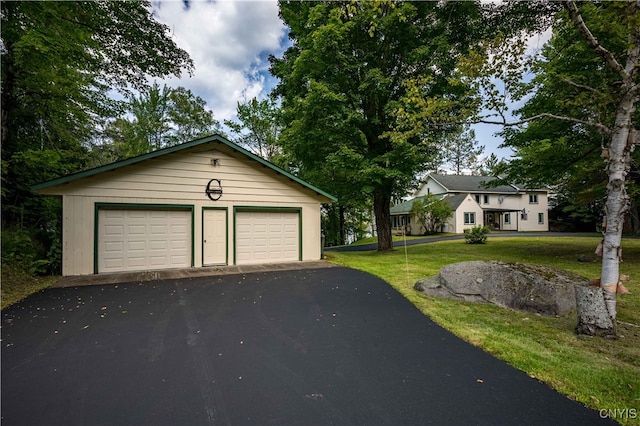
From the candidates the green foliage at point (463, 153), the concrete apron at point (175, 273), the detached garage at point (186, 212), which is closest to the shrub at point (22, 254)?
the detached garage at point (186, 212)

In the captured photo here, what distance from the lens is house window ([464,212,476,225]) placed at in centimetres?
2861

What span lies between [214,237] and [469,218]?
86.8 ft

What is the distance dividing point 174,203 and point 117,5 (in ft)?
19.7

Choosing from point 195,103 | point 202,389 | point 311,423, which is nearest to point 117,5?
point 202,389

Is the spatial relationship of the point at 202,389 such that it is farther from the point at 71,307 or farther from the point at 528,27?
the point at 528,27

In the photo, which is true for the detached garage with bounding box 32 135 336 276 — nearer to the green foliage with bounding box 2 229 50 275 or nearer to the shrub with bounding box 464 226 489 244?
the green foliage with bounding box 2 229 50 275

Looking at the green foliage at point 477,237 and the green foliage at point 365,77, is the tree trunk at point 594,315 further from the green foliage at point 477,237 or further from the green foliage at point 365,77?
the green foliage at point 477,237

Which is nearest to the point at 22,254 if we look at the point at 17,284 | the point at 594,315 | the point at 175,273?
the point at 17,284

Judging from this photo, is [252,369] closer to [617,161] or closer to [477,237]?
[617,161]

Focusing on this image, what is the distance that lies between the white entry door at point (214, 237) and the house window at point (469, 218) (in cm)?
2572

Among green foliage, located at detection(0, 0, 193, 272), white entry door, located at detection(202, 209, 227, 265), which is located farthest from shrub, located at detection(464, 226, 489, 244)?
green foliage, located at detection(0, 0, 193, 272)

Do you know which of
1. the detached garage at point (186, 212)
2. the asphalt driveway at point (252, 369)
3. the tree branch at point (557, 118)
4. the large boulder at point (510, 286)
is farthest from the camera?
the detached garage at point (186, 212)

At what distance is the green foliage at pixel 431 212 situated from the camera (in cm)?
2729

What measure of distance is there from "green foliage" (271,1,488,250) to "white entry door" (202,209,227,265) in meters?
5.36
